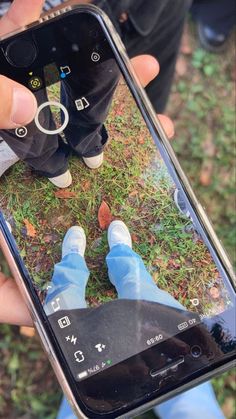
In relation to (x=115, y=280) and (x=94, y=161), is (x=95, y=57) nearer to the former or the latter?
(x=94, y=161)

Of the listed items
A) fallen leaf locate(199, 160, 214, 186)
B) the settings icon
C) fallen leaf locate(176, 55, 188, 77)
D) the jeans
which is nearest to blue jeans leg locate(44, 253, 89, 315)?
the jeans

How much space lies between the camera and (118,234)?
1.30 meters

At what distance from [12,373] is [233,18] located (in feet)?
5.60

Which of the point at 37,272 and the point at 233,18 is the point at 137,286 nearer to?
the point at 37,272

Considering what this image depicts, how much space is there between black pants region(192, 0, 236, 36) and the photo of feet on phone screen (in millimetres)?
1200

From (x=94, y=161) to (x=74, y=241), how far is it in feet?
0.66

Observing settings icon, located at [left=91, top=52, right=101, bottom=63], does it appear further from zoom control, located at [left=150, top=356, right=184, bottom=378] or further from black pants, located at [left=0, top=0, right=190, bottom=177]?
zoom control, located at [left=150, top=356, right=184, bottom=378]

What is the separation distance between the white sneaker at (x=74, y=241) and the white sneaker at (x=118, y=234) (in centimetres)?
6

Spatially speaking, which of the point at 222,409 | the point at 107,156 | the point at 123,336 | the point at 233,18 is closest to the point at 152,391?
the point at 123,336

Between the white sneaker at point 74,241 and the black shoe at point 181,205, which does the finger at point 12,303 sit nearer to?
the white sneaker at point 74,241

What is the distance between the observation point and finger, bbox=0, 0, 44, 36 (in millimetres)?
1310

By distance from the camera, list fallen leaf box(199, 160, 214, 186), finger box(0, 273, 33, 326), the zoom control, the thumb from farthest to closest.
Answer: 1. fallen leaf box(199, 160, 214, 186)
2. finger box(0, 273, 33, 326)
3. the zoom control
4. the thumb

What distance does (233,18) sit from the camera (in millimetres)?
2404

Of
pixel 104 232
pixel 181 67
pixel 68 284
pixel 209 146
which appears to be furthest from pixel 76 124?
pixel 181 67
